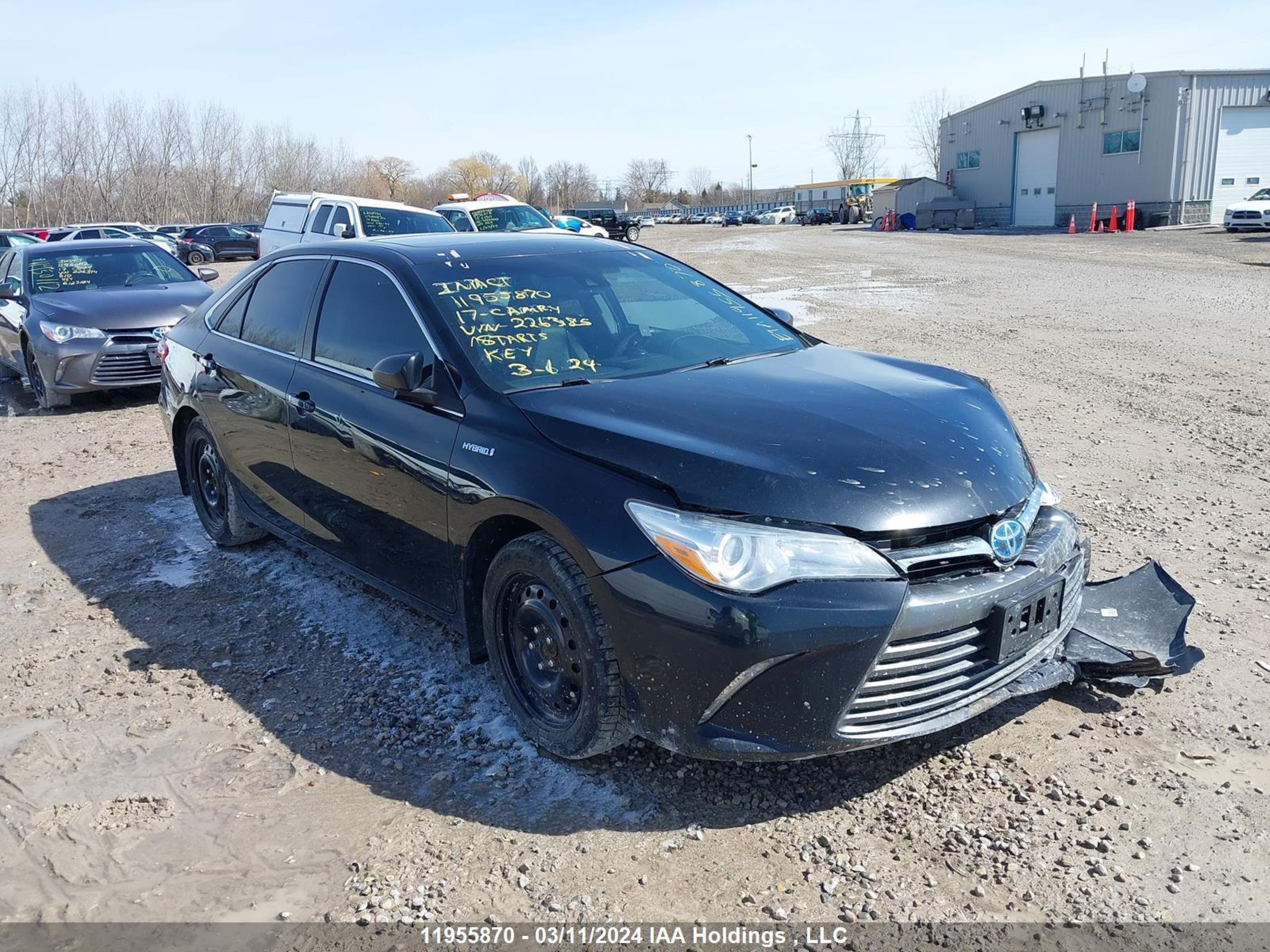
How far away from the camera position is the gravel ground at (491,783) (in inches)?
108

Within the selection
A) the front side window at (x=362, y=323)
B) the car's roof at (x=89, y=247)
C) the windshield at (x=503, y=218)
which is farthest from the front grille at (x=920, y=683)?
the windshield at (x=503, y=218)

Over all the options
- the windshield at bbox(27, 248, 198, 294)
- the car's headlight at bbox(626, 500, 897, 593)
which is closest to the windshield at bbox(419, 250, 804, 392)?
the car's headlight at bbox(626, 500, 897, 593)

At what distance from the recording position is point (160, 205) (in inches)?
2793

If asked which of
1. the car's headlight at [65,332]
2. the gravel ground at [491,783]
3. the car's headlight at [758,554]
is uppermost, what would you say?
the car's headlight at [65,332]

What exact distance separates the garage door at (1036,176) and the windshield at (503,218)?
1316 inches

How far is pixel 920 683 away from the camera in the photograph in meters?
2.87

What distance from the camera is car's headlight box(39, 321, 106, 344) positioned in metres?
9.46

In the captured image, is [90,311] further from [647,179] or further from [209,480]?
[647,179]

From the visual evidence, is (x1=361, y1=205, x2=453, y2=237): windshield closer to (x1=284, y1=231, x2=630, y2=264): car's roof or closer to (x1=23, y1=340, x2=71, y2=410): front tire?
(x1=23, y1=340, x2=71, y2=410): front tire

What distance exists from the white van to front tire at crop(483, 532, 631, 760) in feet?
41.5

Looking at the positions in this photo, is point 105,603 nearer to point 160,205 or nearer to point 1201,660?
point 1201,660

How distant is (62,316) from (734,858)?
9243 mm

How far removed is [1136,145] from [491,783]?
46.6m

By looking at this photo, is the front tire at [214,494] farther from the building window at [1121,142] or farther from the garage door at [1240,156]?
the building window at [1121,142]
